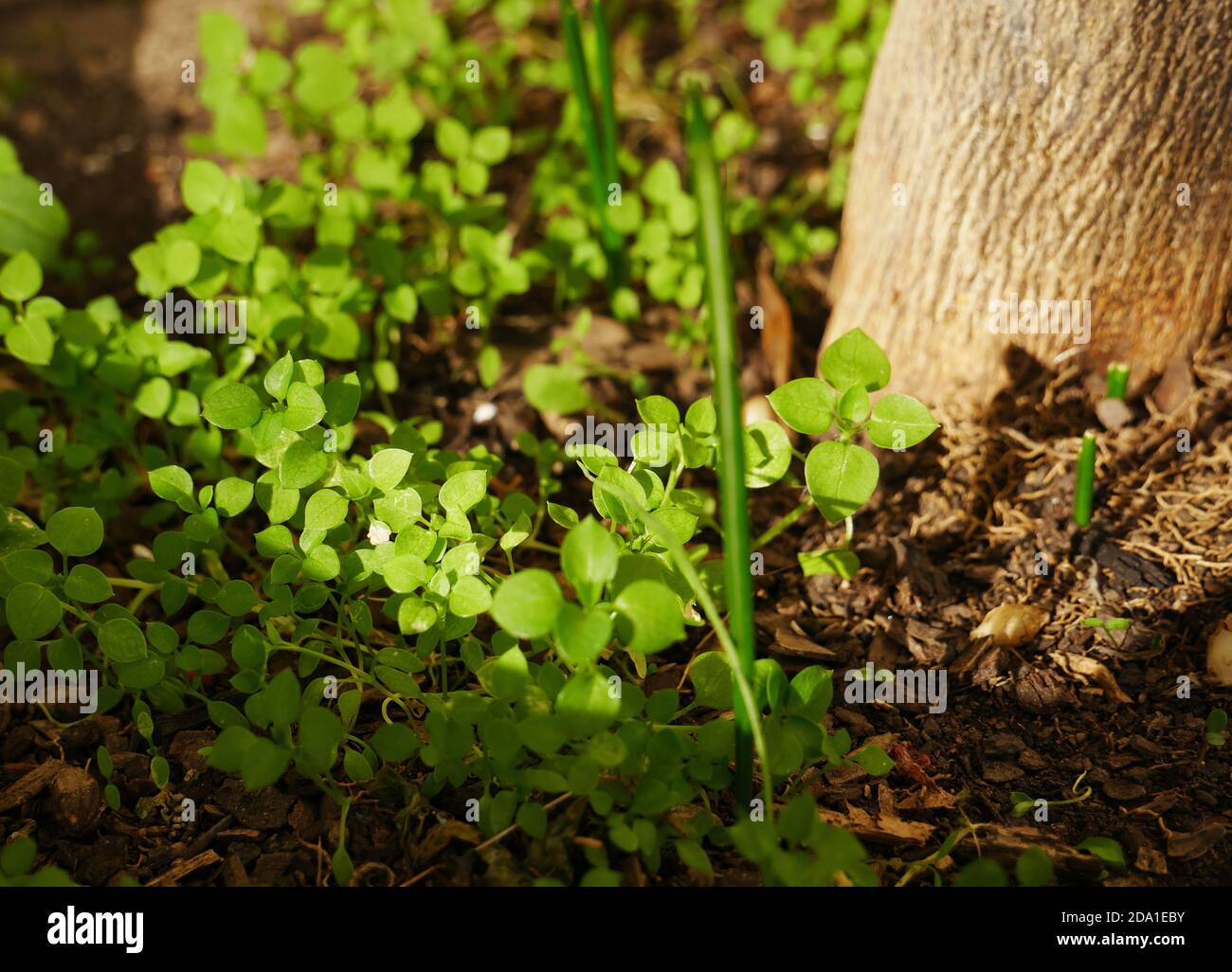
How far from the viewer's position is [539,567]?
1961mm

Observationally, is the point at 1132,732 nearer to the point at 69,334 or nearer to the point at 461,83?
the point at 69,334

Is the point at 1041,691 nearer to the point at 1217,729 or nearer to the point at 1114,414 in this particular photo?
the point at 1217,729

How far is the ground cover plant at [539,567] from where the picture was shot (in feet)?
4.57

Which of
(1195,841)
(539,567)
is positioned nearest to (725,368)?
(539,567)

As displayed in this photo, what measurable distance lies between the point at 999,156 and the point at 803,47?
1.21m

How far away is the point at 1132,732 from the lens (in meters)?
1.62

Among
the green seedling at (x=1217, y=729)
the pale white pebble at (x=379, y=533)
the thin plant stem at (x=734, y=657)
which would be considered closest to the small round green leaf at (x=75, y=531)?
the pale white pebble at (x=379, y=533)

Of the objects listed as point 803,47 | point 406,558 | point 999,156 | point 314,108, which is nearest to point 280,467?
point 406,558
